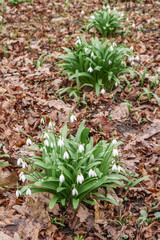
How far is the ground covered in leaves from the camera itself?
7.98 feet

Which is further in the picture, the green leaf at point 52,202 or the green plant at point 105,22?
the green plant at point 105,22

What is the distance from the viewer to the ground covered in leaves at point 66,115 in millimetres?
2434

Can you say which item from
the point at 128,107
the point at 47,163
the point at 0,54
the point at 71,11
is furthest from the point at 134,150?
→ the point at 71,11

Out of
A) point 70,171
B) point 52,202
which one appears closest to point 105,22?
point 70,171

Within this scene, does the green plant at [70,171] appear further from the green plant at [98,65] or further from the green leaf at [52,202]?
the green plant at [98,65]

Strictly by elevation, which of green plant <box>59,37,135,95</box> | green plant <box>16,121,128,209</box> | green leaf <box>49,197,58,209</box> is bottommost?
green leaf <box>49,197,58,209</box>

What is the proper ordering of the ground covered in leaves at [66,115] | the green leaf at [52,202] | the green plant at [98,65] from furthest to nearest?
the green plant at [98,65]
the ground covered in leaves at [66,115]
the green leaf at [52,202]

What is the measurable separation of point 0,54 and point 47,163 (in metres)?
3.92

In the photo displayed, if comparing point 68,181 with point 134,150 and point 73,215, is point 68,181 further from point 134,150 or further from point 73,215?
point 134,150

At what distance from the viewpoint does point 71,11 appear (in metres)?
7.30

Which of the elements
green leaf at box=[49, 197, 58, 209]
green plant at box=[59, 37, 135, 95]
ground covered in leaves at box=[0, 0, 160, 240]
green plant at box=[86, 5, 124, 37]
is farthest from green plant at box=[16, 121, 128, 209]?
A: green plant at box=[86, 5, 124, 37]

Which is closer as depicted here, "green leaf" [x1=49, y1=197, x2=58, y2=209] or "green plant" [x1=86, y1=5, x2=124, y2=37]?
"green leaf" [x1=49, y1=197, x2=58, y2=209]

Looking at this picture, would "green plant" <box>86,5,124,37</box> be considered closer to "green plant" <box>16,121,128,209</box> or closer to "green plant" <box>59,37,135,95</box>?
"green plant" <box>59,37,135,95</box>

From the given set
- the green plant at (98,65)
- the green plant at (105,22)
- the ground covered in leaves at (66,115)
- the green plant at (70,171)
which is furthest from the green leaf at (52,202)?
the green plant at (105,22)
